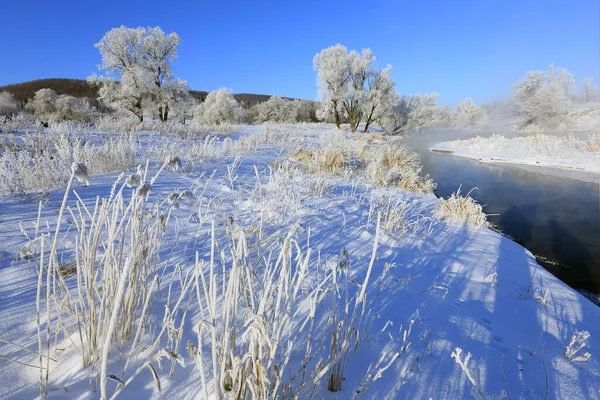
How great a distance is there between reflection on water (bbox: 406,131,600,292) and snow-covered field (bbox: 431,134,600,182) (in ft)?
6.75

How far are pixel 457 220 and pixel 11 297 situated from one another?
546 centimetres

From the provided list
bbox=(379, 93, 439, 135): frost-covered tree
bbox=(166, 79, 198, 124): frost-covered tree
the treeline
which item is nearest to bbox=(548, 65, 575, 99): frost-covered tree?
the treeline

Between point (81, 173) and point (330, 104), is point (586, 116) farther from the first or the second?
point (81, 173)

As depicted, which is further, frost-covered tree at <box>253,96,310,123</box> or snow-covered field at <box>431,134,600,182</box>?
frost-covered tree at <box>253,96,310,123</box>

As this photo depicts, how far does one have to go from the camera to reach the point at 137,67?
67.9 feet

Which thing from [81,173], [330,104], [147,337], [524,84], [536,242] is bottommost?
[536,242]

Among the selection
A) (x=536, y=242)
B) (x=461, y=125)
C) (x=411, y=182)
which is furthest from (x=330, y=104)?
(x=461, y=125)

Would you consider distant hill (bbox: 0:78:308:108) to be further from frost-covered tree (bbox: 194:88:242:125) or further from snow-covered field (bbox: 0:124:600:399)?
snow-covered field (bbox: 0:124:600:399)

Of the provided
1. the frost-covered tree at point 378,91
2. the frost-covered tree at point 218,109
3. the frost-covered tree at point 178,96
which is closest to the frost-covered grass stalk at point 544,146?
the frost-covered tree at point 378,91

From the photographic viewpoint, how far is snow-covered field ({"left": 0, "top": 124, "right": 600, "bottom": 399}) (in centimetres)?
105

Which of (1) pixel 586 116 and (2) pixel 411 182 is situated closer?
(2) pixel 411 182

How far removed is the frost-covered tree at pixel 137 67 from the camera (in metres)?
21.1

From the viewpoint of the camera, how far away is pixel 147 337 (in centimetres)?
138

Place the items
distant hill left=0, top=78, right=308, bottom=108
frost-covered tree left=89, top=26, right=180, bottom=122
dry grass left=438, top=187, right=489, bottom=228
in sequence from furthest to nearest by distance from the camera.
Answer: distant hill left=0, top=78, right=308, bottom=108, frost-covered tree left=89, top=26, right=180, bottom=122, dry grass left=438, top=187, right=489, bottom=228
